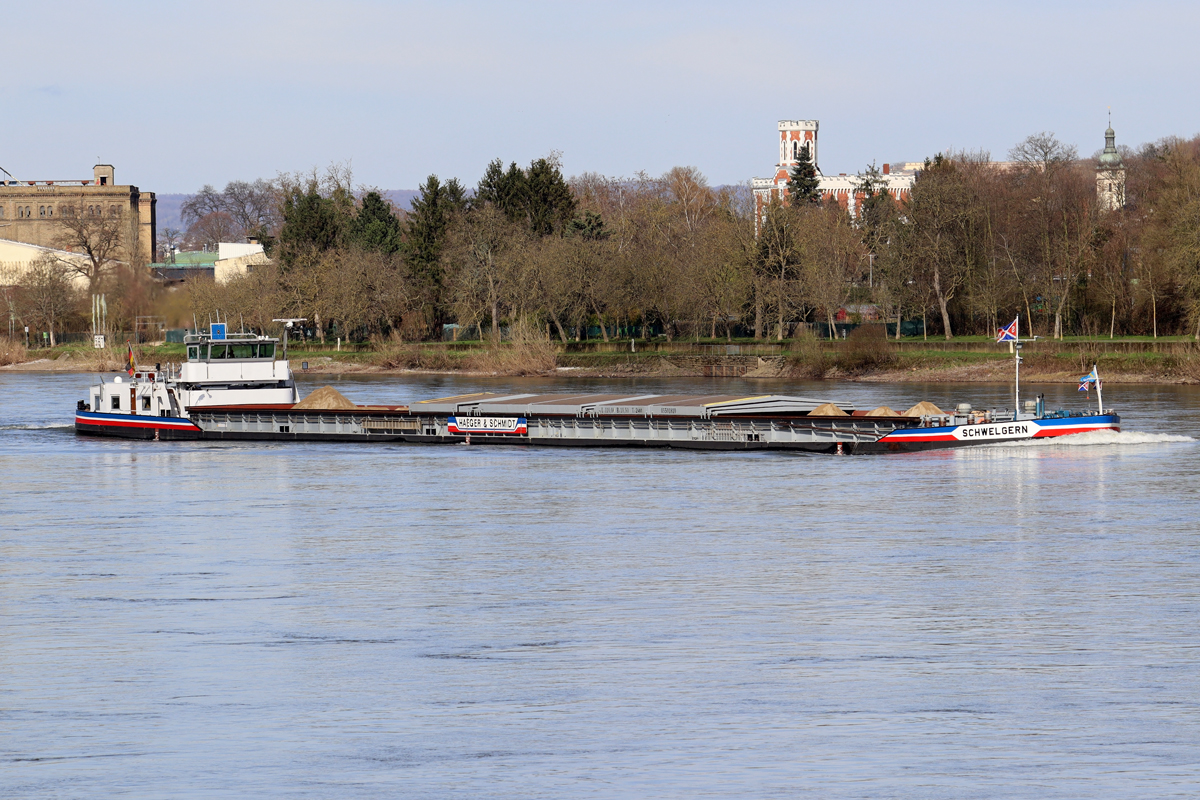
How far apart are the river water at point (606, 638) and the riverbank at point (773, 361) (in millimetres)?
54499

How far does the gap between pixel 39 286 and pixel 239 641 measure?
5409 inches

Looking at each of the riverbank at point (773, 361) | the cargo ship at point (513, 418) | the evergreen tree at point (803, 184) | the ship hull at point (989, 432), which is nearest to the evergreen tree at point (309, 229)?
the riverbank at point (773, 361)

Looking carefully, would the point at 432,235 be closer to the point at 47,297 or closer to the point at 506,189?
the point at 506,189

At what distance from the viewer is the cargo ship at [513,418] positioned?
5409cm

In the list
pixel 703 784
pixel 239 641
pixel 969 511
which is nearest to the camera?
pixel 703 784

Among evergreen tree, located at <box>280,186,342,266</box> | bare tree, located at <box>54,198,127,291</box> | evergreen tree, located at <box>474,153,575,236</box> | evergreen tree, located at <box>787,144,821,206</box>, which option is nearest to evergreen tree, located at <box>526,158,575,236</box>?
evergreen tree, located at <box>474,153,575,236</box>

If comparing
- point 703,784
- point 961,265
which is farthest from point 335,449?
point 961,265

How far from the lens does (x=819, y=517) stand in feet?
123

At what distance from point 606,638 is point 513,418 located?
121ft

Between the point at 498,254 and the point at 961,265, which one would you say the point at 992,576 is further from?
the point at 498,254

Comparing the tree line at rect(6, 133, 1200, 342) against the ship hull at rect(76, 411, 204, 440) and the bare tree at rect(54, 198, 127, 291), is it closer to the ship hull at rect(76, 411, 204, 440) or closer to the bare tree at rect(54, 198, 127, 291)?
the bare tree at rect(54, 198, 127, 291)

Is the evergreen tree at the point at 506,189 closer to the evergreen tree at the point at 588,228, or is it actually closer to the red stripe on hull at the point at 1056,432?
the evergreen tree at the point at 588,228

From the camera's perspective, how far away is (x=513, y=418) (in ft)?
196

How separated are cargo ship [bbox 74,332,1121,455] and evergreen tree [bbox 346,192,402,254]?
71.2 meters
